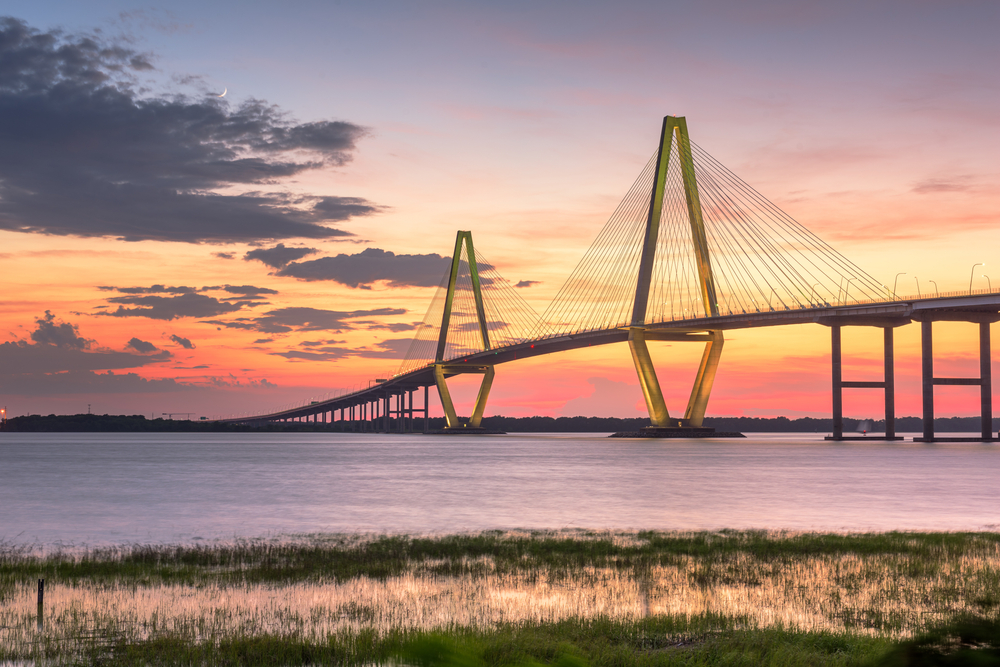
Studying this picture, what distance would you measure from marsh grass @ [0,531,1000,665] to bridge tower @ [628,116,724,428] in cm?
5998

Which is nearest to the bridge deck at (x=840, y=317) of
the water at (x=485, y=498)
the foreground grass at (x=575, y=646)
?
the water at (x=485, y=498)

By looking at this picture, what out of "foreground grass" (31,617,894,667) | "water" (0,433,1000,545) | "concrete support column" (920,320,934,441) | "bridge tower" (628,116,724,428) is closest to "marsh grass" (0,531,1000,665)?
"foreground grass" (31,617,894,667)

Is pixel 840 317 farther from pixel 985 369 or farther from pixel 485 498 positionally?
pixel 485 498

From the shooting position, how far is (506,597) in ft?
43.9

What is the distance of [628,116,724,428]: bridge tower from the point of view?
79.6 m

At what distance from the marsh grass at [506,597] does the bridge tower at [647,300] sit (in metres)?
60.0

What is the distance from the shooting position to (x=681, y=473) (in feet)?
171

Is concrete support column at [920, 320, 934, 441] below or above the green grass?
above

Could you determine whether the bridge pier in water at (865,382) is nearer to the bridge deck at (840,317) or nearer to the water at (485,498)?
the bridge deck at (840,317)

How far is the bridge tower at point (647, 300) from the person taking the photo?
79562 millimetres

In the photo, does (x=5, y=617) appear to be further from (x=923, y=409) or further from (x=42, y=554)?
(x=923, y=409)

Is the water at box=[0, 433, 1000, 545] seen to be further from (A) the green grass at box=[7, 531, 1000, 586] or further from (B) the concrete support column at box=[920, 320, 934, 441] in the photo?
(B) the concrete support column at box=[920, 320, 934, 441]

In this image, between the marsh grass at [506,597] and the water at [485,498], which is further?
the water at [485,498]

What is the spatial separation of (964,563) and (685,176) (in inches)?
2702
